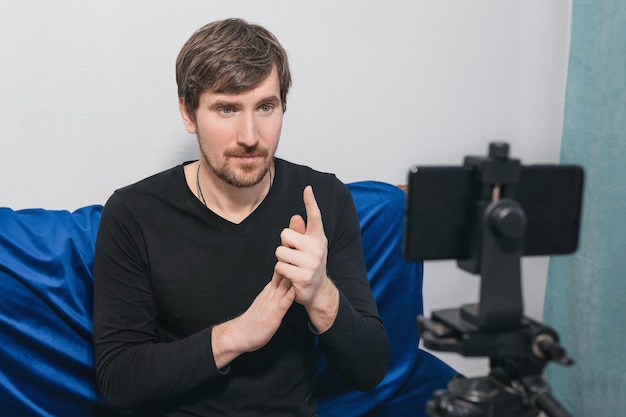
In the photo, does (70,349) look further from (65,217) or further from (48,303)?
(65,217)

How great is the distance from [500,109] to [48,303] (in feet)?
4.53

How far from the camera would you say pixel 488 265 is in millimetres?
819

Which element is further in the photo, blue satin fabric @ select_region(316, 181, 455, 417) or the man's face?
blue satin fabric @ select_region(316, 181, 455, 417)

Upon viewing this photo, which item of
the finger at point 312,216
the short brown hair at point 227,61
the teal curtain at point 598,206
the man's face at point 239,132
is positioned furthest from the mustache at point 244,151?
the teal curtain at point 598,206

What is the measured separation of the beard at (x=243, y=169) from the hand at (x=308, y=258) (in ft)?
0.66

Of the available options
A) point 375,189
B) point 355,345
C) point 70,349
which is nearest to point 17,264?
point 70,349

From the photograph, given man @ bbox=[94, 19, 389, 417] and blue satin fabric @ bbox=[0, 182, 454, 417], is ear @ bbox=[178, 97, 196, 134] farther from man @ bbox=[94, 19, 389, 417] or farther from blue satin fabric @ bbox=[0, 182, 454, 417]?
blue satin fabric @ bbox=[0, 182, 454, 417]

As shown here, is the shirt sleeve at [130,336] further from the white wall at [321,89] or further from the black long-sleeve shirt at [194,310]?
the white wall at [321,89]

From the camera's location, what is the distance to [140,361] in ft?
4.20

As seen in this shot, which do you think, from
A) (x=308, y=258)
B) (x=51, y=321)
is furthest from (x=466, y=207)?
(x=51, y=321)

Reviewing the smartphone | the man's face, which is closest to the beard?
the man's face

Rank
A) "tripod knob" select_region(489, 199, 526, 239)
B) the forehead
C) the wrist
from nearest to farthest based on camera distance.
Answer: "tripod knob" select_region(489, 199, 526, 239) → the wrist → the forehead

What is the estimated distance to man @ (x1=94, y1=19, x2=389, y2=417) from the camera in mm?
1289

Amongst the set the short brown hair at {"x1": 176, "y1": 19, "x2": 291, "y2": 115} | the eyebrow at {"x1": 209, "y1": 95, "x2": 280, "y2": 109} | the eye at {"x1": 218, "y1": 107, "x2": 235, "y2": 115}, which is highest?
the short brown hair at {"x1": 176, "y1": 19, "x2": 291, "y2": 115}
